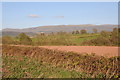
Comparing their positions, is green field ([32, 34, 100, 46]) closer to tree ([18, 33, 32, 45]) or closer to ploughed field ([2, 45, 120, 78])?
tree ([18, 33, 32, 45])

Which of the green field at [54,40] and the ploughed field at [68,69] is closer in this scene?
the ploughed field at [68,69]

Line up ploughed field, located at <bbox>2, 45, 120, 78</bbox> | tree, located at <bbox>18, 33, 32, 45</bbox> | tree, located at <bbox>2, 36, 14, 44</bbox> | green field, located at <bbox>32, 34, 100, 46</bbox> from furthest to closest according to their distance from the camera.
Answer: tree, located at <bbox>18, 33, 32, 45</bbox> < tree, located at <bbox>2, 36, 14, 44</bbox> < green field, located at <bbox>32, 34, 100, 46</bbox> < ploughed field, located at <bbox>2, 45, 120, 78</bbox>

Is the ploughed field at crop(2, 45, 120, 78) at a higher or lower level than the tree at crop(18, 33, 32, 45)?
lower

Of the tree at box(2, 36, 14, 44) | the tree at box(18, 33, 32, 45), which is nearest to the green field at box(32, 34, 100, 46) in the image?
the tree at box(18, 33, 32, 45)

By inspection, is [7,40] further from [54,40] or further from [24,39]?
[54,40]

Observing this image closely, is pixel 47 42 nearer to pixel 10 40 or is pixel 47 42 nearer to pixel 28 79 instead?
pixel 10 40

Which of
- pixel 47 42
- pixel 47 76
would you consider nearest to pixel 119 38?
pixel 47 42

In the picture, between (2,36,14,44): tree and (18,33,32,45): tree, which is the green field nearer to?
(18,33,32,45): tree

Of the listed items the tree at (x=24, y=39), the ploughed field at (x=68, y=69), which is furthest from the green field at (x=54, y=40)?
the ploughed field at (x=68, y=69)

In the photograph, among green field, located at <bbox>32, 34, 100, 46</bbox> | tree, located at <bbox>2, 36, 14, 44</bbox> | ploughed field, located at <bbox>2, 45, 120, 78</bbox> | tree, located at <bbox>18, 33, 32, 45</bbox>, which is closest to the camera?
ploughed field, located at <bbox>2, 45, 120, 78</bbox>

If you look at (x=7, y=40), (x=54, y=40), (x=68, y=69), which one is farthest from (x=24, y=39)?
(x=68, y=69)

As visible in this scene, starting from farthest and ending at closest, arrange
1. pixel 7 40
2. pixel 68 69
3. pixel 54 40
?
pixel 7 40 → pixel 54 40 → pixel 68 69

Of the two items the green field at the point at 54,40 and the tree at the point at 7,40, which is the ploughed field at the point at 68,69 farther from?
the tree at the point at 7,40

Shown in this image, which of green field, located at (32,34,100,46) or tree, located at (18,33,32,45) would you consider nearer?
green field, located at (32,34,100,46)
